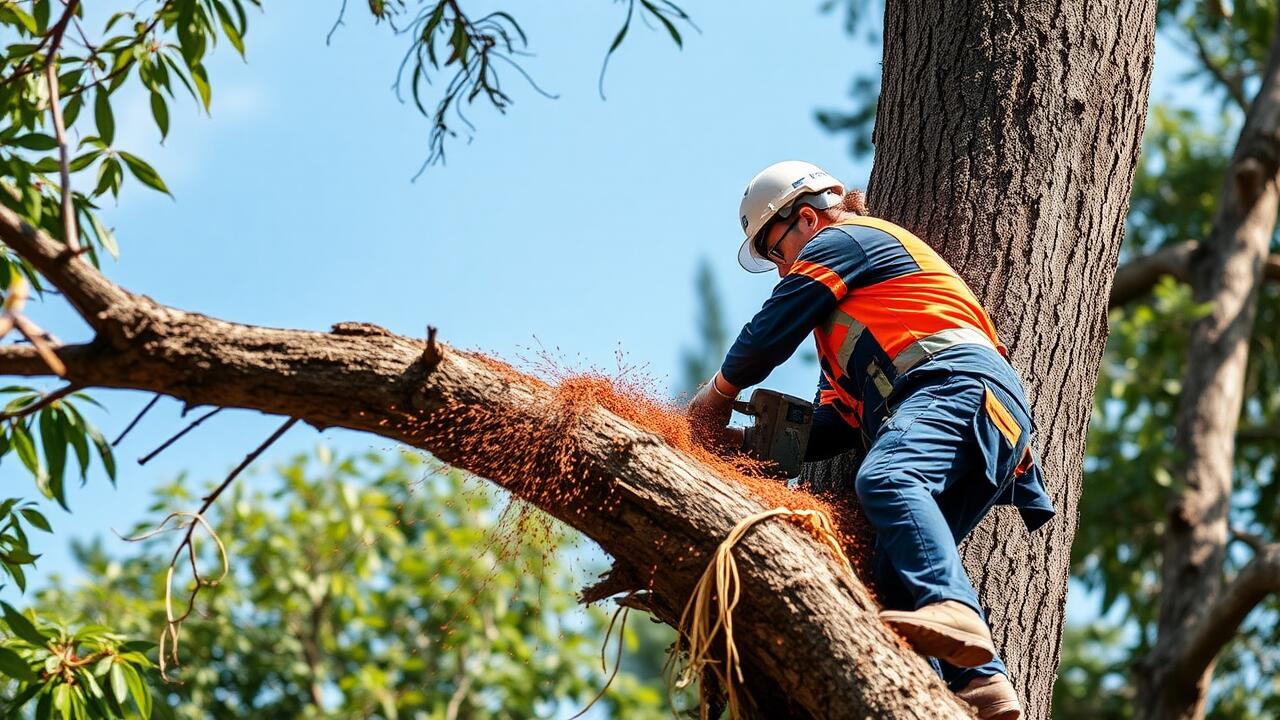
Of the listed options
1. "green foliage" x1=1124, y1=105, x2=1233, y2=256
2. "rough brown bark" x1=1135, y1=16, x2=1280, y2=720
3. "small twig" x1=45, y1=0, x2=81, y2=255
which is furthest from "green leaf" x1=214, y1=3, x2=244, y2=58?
"green foliage" x1=1124, y1=105, x2=1233, y2=256

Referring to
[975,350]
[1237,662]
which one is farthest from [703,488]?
[1237,662]

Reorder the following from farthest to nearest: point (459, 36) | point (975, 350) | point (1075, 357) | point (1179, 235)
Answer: point (1179, 235)
point (459, 36)
point (1075, 357)
point (975, 350)

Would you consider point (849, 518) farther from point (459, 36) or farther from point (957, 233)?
point (459, 36)

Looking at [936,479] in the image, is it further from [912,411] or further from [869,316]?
[869,316]

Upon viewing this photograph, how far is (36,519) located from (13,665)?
18.9 inches

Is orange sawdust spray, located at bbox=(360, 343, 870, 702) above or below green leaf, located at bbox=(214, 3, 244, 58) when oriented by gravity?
below

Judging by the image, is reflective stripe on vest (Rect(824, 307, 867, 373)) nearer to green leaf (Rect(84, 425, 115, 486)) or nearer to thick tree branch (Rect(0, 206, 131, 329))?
thick tree branch (Rect(0, 206, 131, 329))

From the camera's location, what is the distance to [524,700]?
8.22 metres

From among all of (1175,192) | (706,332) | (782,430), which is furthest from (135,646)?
(706,332)

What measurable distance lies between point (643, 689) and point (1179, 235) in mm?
7644

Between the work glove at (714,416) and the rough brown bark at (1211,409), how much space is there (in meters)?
4.46

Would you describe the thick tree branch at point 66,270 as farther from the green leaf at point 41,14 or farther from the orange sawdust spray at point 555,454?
the green leaf at point 41,14

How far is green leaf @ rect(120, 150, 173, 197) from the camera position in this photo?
12.9 ft

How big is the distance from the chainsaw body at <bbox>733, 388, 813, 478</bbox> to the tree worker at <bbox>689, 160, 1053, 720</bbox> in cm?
7
